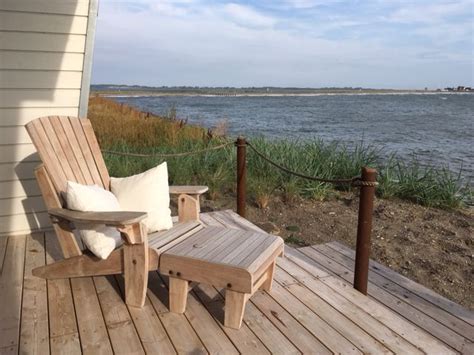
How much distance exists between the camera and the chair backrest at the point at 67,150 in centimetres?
254

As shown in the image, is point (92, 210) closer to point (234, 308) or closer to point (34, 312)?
point (34, 312)

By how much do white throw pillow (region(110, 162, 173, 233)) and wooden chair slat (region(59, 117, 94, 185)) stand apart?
0.23 m

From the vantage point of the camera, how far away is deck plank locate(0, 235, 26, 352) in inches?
79.0

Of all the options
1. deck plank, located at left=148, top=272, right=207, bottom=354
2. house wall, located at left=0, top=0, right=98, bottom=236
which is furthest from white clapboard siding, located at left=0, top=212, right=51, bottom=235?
deck plank, located at left=148, top=272, right=207, bottom=354

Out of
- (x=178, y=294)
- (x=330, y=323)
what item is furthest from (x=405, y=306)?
(x=178, y=294)

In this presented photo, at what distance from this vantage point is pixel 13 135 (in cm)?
313

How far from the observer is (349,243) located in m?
4.27

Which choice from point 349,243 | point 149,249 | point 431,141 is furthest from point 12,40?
point 431,141

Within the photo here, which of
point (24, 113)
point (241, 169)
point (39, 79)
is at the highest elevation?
point (39, 79)

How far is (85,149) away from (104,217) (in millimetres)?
998

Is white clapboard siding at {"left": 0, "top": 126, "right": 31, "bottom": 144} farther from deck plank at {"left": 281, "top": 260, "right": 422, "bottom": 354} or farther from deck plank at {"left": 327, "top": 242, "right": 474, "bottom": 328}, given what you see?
deck plank at {"left": 327, "top": 242, "right": 474, "bottom": 328}

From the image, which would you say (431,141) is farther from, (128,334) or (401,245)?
(128,334)

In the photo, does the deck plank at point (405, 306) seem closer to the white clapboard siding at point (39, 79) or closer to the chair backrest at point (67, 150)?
the chair backrest at point (67, 150)

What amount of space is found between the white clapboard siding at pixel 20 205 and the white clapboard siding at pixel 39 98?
734 millimetres
